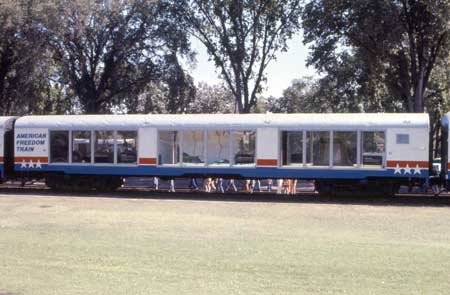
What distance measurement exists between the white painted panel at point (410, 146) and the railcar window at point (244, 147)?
175 inches

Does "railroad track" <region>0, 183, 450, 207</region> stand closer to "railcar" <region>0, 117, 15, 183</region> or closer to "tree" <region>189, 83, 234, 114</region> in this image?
"railcar" <region>0, 117, 15, 183</region>

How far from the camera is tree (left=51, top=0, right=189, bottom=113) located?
34.6m

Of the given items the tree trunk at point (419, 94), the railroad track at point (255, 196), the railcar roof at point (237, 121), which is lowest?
the railroad track at point (255, 196)

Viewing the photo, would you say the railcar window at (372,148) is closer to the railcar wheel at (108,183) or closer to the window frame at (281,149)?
the window frame at (281,149)

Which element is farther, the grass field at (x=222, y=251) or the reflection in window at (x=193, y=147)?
the reflection in window at (x=193, y=147)

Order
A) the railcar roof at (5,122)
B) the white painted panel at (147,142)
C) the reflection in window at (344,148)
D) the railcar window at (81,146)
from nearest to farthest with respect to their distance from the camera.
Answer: the reflection in window at (344,148) < the white painted panel at (147,142) < the railcar window at (81,146) < the railcar roof at (5,122)

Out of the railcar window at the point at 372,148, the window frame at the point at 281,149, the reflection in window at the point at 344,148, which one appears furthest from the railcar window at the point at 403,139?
the window frame at the point at 281,149

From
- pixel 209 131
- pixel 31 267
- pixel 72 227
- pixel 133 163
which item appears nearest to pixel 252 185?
pixel 209 131

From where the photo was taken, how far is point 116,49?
35875 mm

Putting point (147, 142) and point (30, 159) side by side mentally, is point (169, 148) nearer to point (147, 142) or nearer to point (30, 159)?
point (147, 142)

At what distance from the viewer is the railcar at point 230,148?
20.2m

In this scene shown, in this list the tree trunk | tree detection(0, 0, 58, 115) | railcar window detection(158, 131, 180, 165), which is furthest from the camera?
tree detection(0, 0, 58, 115)

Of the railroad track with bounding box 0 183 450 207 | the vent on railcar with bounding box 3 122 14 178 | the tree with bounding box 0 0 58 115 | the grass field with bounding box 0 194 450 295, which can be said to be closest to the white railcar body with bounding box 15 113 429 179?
the vent on railcar with bounding box 3 122 14 178

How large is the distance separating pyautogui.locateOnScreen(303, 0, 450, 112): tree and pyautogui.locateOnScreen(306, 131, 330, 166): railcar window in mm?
9357
